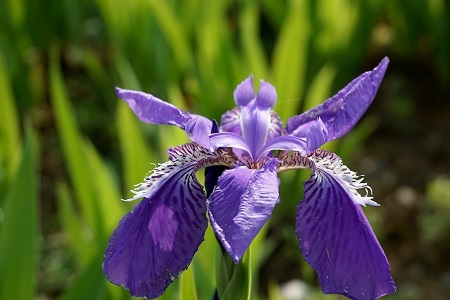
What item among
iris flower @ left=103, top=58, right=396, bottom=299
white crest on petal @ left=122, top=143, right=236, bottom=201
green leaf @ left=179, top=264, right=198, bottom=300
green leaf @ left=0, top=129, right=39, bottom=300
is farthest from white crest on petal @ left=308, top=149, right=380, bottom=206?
green leaf @ left=0, top=129, right=39, bottom=300

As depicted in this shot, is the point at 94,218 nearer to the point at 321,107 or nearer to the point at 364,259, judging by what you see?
the point at 321,107

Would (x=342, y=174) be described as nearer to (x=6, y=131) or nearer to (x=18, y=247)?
(x=18, y=247)

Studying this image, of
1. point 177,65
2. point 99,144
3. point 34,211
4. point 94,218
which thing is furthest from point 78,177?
point 99,144

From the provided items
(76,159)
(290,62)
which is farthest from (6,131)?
(290,62)

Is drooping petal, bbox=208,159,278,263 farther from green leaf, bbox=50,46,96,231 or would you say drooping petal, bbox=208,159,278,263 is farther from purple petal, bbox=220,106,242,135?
green leaf, bbox=50,46,96,231

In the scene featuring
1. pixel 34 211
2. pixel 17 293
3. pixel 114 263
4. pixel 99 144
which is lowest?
pixel 99 144

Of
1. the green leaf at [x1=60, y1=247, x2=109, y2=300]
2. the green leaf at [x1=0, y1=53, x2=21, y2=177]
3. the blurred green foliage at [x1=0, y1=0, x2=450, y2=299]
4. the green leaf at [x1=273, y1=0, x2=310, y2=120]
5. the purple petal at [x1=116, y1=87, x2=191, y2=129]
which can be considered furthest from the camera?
the green leaf at [x1=273, y1=0, x2=310, y2=120]
